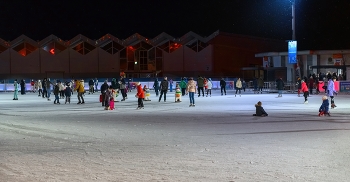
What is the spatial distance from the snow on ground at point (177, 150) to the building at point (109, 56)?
155 feet

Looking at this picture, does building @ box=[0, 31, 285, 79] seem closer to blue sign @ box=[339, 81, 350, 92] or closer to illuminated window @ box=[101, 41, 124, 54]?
illuminated window @ box=[101, 41, 124, 54]

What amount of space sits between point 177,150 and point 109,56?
5532 centimetres

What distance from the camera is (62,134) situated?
1119cm

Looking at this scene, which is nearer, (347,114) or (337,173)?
(337,173)

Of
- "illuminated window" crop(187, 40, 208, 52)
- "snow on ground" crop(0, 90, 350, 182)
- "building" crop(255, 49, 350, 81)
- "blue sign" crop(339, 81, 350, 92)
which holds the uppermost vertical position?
"illuminated window" crop(187, 40, 208, 52)

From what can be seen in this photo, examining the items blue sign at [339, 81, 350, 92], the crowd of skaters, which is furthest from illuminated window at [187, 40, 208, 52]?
blue sign at [339, 81, 350, 92]

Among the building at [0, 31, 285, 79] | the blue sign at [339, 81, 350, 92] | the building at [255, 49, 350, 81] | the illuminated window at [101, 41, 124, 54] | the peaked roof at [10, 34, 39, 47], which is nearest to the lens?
the blue sign at [339, 81, 350, 92]

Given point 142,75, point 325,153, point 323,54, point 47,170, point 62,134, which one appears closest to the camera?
point 47,170

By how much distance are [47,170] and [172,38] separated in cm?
5583

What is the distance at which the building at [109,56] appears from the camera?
201 ft

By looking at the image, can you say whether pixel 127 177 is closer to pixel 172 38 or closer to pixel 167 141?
pixel 167 141

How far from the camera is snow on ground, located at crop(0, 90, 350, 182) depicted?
21.5ft

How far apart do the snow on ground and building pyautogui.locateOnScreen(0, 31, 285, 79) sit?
47.1 metres

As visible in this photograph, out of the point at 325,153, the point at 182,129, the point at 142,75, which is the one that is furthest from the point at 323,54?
the point at 325,153
